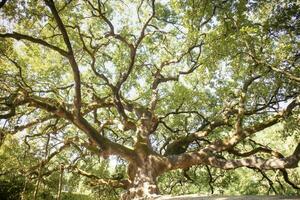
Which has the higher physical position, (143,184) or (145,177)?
(145,177)

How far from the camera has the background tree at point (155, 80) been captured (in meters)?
8.57

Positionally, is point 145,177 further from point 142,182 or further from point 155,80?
point 155,80

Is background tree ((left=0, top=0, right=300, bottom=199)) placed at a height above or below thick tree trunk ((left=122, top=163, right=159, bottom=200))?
above

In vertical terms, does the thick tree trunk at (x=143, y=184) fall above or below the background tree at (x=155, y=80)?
below

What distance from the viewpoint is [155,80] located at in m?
14.0

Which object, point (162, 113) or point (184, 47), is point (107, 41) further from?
point (162, 113)

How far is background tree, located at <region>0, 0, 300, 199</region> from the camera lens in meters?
8.57

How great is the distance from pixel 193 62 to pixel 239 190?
20402mm

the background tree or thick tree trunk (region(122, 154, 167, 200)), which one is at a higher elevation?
the background tree

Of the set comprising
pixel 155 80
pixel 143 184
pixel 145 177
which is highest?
pixel 155 80

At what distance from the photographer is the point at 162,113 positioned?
1545 cm

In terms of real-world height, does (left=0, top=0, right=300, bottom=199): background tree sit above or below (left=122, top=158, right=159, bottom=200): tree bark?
above

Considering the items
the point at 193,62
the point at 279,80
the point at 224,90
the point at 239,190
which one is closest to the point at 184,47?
the point at 193,62

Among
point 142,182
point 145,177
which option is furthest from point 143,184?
point 145,177
